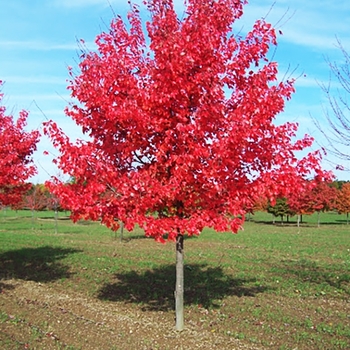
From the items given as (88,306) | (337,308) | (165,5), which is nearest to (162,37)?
(165,5)

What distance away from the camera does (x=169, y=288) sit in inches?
421

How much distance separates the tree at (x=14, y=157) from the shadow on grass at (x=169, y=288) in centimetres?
384

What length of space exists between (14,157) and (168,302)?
5.79 m

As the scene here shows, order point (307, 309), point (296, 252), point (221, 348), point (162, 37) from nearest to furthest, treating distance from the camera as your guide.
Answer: point (221, 348), point (162, 37), point (307, 309), point (296, 252)

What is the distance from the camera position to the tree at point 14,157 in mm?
11383

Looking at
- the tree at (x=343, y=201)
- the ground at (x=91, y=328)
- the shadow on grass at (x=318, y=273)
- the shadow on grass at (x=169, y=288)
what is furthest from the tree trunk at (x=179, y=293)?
the tree at (x=343, y=201)

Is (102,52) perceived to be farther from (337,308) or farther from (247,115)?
(337,308)

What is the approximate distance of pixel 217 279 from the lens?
11633mm

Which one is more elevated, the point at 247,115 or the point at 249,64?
the point at 249,64

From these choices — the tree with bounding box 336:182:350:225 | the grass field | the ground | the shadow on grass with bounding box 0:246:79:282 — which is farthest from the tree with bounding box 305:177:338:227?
the ground

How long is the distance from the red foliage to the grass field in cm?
191

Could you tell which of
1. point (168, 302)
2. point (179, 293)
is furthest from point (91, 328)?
point (168, 302)

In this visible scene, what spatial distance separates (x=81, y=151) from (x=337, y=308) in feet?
20.2

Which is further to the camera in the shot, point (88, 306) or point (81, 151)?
point (88, 306)
